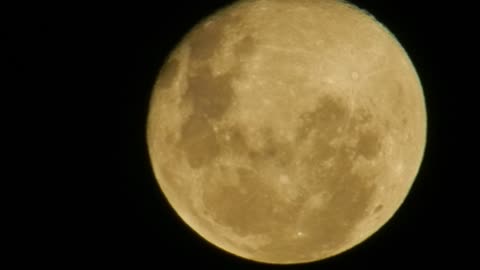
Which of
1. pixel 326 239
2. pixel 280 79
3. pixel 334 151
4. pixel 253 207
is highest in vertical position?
pixel 280 79

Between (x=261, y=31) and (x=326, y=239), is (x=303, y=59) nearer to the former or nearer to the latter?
(x=261, y=31)

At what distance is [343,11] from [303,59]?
852mm

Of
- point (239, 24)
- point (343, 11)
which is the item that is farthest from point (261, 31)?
point (343, 11)

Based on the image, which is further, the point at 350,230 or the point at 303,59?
the point at 350,230

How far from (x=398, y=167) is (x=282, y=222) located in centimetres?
117

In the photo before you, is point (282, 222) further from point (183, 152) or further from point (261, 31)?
point (261, 31)

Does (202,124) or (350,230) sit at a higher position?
(202,124)

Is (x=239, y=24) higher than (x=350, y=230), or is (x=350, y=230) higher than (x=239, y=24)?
(x=239, y=24)

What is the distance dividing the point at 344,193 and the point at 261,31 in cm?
156

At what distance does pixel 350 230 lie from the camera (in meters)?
7.82

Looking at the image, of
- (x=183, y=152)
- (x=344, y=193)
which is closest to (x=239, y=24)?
(x=183, y=152)

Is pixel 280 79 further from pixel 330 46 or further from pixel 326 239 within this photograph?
pixel 326 239

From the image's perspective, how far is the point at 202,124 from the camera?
7465 millimetres

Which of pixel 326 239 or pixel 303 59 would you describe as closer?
pixel 303 59
